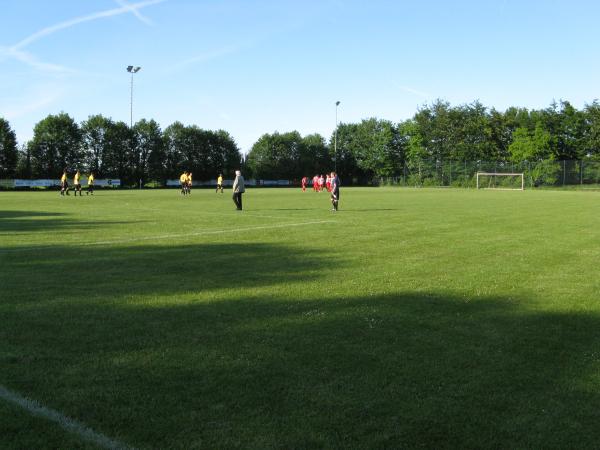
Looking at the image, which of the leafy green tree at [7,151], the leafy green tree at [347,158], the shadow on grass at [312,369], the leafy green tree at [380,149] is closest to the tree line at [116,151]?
the leafy green tree at [7,151]

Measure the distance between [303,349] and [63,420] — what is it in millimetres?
2206

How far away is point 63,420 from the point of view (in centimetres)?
360

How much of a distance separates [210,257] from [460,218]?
13.2 metres

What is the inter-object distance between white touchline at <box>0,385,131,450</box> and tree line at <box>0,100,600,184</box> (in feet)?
255

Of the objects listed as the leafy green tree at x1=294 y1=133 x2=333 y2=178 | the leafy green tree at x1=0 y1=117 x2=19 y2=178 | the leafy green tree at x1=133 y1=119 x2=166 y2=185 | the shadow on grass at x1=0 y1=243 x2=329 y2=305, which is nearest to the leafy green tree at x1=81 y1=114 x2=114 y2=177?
the leafy green tree at x1=133 y1=119 x2=166 y2=185

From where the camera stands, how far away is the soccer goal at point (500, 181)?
2921 inches

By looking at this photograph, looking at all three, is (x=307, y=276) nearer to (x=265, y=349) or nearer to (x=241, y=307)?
(x=241, y=307)

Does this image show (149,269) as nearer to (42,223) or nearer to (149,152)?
(42,223)

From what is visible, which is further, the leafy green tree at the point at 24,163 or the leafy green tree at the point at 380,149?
the leafy green tree at the point at 380,149

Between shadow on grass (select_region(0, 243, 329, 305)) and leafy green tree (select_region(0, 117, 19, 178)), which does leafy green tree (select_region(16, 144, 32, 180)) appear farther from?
shadow on grass (select_region(0, 243, 329, 305))

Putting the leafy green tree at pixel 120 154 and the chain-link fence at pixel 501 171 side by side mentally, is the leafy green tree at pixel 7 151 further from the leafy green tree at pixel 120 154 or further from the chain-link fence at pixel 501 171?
the chain-link fence at pixel 501 171

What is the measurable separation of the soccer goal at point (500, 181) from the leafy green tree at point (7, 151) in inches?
2550

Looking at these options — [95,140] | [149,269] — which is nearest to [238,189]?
[149,269]

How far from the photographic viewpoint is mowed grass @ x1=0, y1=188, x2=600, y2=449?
3.58 m
